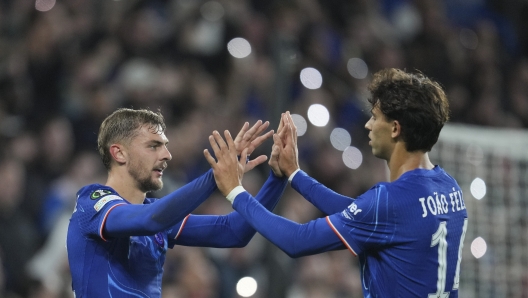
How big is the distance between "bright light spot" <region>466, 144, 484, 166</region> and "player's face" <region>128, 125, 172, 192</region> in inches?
144

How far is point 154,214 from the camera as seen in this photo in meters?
3.50

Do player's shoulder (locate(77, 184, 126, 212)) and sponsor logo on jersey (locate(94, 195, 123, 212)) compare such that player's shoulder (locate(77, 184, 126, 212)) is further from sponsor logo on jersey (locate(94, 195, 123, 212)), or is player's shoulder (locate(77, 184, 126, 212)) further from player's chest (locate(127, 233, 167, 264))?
player's chest (locate(127, 233, 167, 264))

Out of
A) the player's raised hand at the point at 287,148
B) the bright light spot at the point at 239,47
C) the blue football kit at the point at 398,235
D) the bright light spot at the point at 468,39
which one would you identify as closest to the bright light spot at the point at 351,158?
the bright light spot at the point at 239,47

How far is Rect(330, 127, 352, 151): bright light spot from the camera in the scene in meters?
8.38

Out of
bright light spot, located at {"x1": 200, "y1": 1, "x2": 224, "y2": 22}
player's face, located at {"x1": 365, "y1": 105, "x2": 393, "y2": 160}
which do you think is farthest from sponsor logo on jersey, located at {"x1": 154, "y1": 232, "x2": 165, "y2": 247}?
bright light spot, located at {"x1": 200, "y1": 1, "x2": 224, "y2": 22}

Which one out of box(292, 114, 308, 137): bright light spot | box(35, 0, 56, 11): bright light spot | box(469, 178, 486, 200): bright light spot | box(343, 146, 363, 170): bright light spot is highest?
box(35, 0, 56, 11): bright light spot

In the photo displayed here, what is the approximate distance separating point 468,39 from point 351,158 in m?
3.75

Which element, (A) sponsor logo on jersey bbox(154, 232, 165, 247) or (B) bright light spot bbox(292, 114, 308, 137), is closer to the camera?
(A) sponsor logo on jersey bbox(154, 232, 165, 247)

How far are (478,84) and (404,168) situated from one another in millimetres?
7372

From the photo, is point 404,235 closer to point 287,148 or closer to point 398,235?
point 398,235

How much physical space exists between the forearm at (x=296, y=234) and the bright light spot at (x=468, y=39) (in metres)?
8.09

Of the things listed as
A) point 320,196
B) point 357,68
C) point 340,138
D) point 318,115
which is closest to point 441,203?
point 320,196

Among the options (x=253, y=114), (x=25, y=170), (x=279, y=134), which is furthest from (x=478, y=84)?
(x=279, y=134)

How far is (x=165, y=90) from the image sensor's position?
7.84 metres
